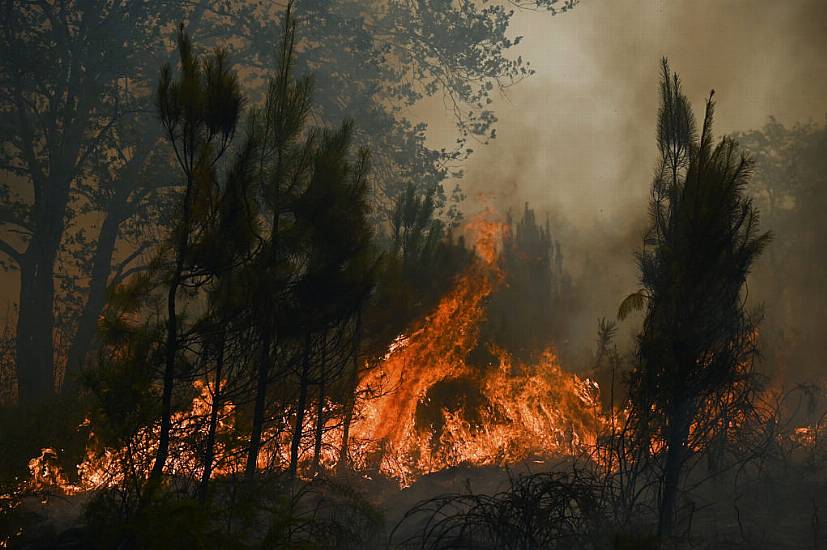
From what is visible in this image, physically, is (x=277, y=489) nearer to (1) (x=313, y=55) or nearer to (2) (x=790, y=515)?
(2) (x=790, y=515)

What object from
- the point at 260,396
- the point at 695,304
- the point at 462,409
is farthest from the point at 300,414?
the point at 462,409

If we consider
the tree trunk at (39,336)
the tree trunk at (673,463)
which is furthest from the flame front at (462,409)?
the tree trunk at (39,336)

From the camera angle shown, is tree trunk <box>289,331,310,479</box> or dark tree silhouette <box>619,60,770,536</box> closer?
dark tree silhouette <box>619,60,770,536</box>

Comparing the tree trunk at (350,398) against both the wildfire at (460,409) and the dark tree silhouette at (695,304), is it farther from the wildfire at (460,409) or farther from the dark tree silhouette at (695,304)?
the dark tree silhouette at (695,304)

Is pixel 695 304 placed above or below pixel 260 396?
above

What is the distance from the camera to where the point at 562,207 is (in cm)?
3294

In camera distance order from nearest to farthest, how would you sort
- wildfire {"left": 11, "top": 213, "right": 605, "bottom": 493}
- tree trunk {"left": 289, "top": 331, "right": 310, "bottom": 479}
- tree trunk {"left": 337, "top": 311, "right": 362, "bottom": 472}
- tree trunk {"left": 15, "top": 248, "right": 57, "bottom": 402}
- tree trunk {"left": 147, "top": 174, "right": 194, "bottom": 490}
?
tree trunk {"left": 147, "top": 174, "right": 194, "bottom": 490}
tree trunk {"left": 289, "top": 331, "right": 310, "bottom": 479}
tree trunk {"left": 337, "top": 311, "right": 362, "bottom": 472}
wildfire {"left": 11, "top": 213, "right": 605, "bottom": 493}
tree trunk {"left": 15, "top": 248, "right": 57, "bottom": 402}

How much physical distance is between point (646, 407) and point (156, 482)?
15.8ft

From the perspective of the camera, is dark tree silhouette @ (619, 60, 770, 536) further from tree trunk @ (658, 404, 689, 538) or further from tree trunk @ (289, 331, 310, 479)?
tree trunk @ (289, 331, 310, 479)

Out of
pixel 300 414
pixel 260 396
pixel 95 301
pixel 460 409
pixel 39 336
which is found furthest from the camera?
pixel 95 301

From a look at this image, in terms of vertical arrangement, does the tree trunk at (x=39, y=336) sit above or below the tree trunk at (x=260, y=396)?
above

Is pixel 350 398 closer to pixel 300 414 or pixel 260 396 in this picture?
pixel 300 414

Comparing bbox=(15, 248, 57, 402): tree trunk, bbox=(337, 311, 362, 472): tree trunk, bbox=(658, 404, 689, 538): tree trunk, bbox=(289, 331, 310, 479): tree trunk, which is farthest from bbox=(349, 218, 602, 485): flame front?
bbox=(15, 248, 57, 402): tree trunk

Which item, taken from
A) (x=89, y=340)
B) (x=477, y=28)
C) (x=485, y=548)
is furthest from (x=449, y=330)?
(x=477, y=28)
